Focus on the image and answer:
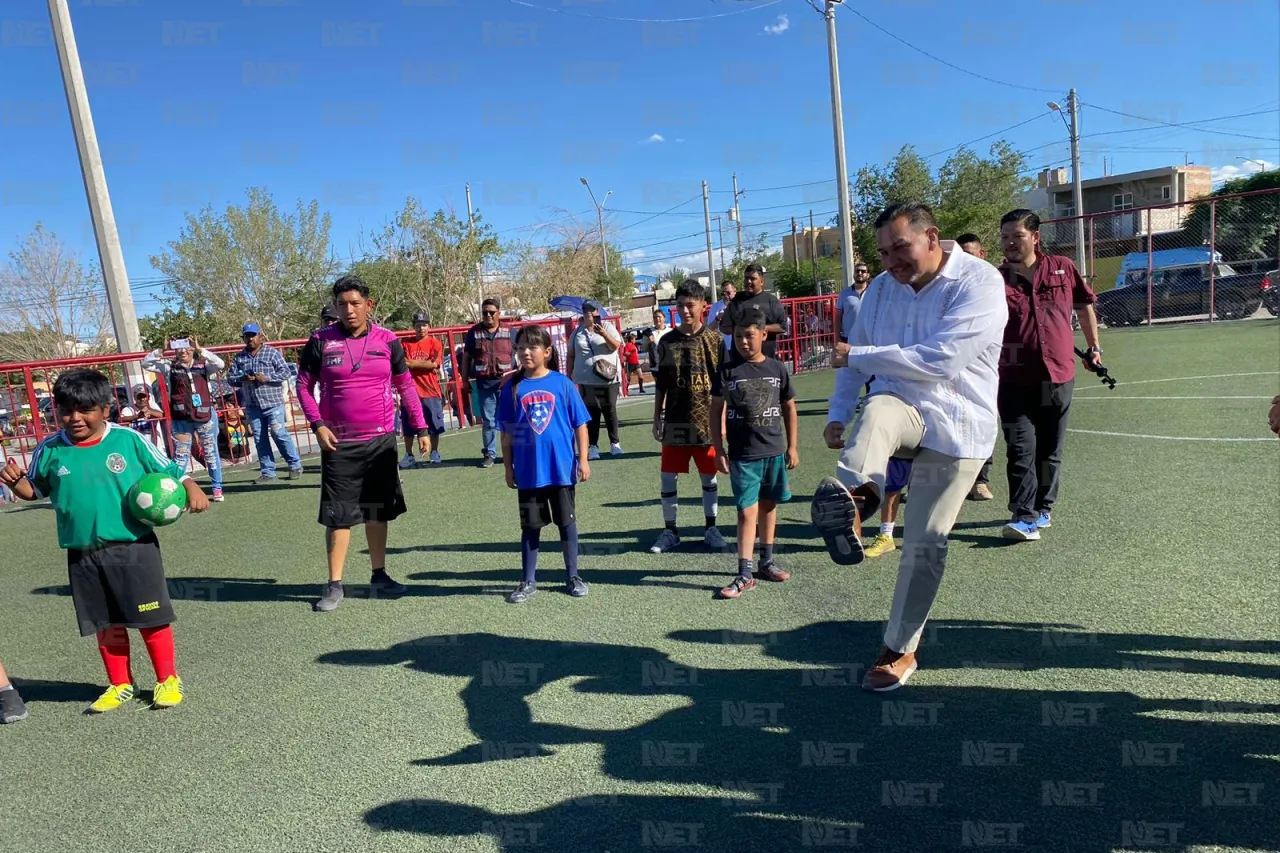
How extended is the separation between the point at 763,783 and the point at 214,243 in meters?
34.0

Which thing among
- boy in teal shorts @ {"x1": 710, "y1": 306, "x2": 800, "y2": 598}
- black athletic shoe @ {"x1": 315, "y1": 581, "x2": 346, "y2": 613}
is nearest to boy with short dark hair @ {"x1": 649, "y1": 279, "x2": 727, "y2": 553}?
boy in teal shorts @ {"x1": 710, "y1": 306, "x2": 800, "y2": 598}

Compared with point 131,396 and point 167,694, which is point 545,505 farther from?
point 131,396

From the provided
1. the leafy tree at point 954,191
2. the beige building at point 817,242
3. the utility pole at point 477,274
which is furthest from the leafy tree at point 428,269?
the beige building at point 817,242

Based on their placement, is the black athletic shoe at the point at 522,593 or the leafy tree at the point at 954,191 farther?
the leafy tree at the point at 954,191

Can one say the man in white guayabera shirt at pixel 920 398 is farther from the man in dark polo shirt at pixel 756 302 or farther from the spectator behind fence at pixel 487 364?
the spectator behind fence at pixel 487 364

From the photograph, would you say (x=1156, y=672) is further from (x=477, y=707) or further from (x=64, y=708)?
(x=64, y=708)

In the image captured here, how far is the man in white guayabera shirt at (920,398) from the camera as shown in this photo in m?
2.93

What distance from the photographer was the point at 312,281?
32.4 meters

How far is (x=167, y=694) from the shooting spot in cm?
393

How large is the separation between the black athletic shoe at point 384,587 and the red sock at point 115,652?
1.60m

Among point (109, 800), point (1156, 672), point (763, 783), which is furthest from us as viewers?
point (1156, 672)

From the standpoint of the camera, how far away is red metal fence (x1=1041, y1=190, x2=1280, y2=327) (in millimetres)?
21156

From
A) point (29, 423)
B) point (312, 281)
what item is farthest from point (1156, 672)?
point (312, 281)

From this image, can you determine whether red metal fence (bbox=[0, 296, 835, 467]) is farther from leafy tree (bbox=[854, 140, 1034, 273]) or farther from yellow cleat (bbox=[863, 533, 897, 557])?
leafy tree (bbox=[854, 140, 1034, 273])
